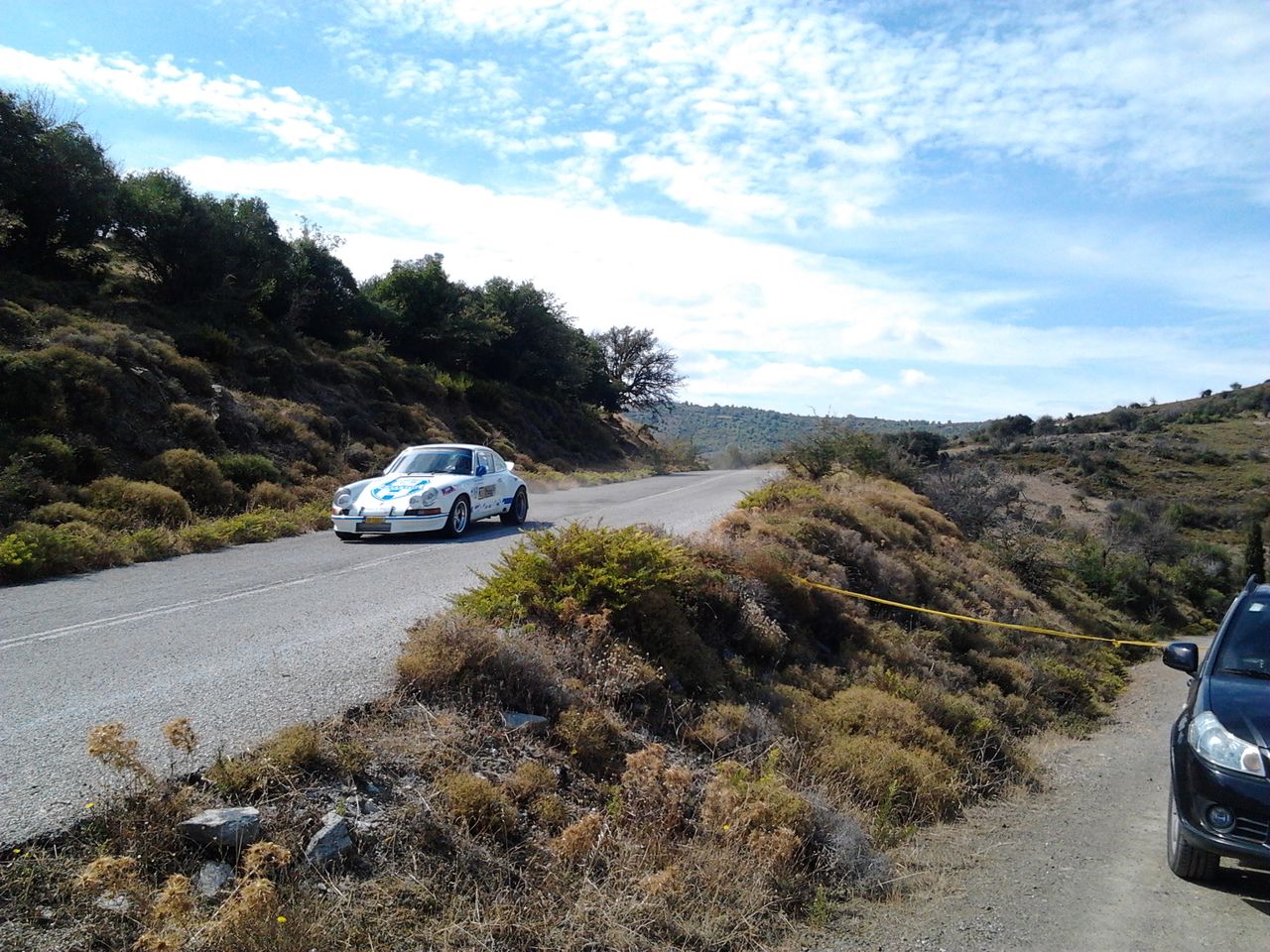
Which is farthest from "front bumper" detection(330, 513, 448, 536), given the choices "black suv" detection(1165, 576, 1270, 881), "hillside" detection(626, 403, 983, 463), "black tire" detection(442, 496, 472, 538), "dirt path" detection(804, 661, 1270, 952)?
"hillside" detection(626, 403, 983, 463)

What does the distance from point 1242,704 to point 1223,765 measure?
1.60 feet

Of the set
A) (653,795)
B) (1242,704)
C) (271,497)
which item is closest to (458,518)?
(271,497)

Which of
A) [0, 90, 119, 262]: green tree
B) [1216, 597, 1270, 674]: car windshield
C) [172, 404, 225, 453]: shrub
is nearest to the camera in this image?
[1216, 597, 1270, 674]: car windshield

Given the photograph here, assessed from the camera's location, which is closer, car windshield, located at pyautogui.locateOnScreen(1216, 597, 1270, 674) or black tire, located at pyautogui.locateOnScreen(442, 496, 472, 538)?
car windshield, located at pyautogui.locateOnScreen(1216, 597, 1270, 674)

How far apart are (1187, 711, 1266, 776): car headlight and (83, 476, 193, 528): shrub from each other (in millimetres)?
13993

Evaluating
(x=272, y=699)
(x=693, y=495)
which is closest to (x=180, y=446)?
(x=693, y=495)

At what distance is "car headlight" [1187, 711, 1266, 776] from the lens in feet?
15.6

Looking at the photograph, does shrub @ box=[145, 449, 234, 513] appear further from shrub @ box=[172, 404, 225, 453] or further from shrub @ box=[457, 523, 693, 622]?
shrub @ box=[457, 523, 693, 622]

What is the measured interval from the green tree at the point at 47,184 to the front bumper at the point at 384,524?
14.3 meters

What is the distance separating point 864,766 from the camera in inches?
312

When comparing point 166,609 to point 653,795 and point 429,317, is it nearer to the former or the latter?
point 653,795

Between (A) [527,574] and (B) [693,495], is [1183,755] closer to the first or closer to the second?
(A) [527,574]

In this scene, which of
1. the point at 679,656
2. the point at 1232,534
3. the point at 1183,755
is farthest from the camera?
the point at 1232,534

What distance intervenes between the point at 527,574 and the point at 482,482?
6.97 meters
